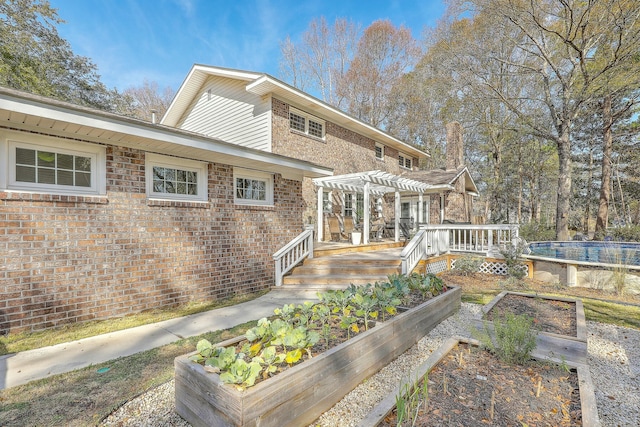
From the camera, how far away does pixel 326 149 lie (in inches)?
449

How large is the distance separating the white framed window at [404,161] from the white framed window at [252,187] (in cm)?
1112

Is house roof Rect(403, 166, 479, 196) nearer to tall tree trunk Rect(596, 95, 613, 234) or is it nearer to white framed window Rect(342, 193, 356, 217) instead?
white framed window Rect(342, 193, 356, 217)

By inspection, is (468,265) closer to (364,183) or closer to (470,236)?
(470,236)

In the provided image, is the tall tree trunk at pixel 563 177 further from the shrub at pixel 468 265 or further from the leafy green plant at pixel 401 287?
the leafy green plant at pixel 401 287

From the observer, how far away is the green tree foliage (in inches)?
471

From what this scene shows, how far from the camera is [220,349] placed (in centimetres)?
225

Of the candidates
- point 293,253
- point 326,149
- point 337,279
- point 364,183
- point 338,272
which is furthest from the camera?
point 326,149

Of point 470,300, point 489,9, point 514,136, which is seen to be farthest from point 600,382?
point 514,136

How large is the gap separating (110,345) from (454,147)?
17.3 metres

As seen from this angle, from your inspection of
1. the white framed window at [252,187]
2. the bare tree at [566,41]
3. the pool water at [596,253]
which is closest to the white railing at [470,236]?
the pool water at [596,253]

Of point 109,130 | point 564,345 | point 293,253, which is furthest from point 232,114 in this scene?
point 564,345

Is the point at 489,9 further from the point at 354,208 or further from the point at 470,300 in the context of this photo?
the point at 470,300

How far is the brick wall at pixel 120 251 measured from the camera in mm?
3881

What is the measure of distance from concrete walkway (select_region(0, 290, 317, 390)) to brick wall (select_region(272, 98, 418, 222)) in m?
5.78
